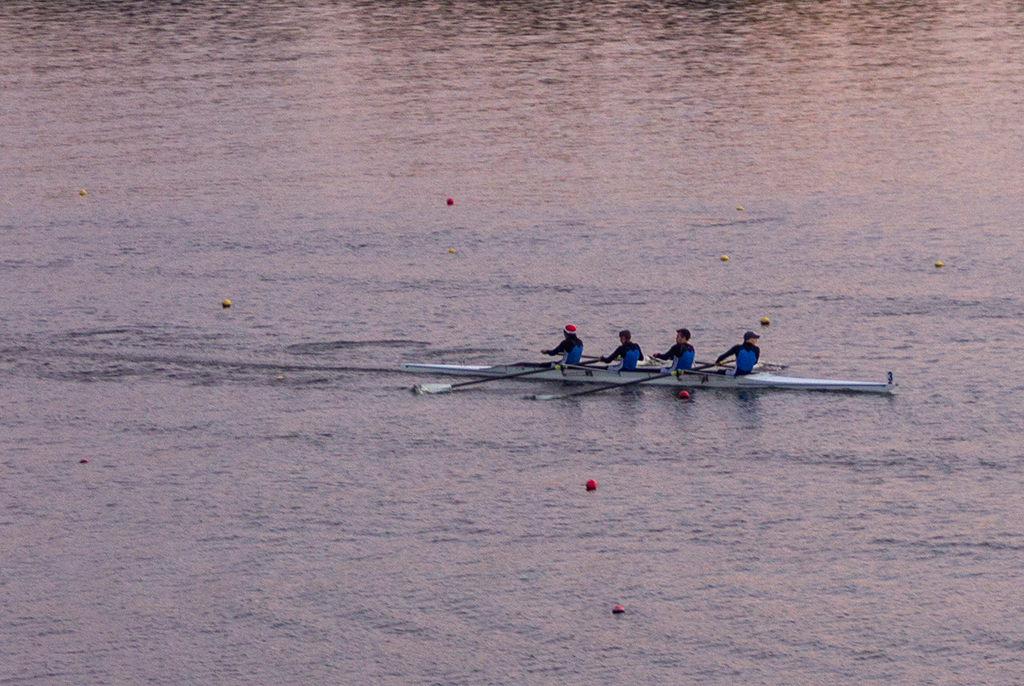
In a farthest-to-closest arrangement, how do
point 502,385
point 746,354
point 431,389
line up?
point 502,385
point 431,389
point 746,354

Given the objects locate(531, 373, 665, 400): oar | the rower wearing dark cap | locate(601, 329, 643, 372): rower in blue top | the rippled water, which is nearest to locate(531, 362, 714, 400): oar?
locate(531, 373, 665, 400): oar

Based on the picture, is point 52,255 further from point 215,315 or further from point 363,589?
point 363,589

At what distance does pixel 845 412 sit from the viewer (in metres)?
30.8

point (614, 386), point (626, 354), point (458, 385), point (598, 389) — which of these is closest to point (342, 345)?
point (458, 385)

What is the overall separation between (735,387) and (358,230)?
16.2 meters

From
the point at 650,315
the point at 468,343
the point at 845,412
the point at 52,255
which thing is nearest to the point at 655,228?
the point at 650,315

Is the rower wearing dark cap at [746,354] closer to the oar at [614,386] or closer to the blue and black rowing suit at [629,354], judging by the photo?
the oar at [614,386]

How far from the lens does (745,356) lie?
31953 mm

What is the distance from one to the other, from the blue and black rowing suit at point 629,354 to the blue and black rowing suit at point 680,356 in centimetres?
56

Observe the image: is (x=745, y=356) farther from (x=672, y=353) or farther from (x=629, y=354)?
(x=629, y=354)

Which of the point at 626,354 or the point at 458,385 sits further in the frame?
the point at 458,385

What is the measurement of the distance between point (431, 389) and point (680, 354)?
5507 millimetres

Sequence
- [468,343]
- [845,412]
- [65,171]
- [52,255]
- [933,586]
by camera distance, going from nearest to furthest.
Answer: [933,586], [845,412], [468,343], [52,255], [65,171]

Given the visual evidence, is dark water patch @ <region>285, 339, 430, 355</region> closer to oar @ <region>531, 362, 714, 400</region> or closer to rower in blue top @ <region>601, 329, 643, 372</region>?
oar @ <region>531, 362, 714, 400</region>
